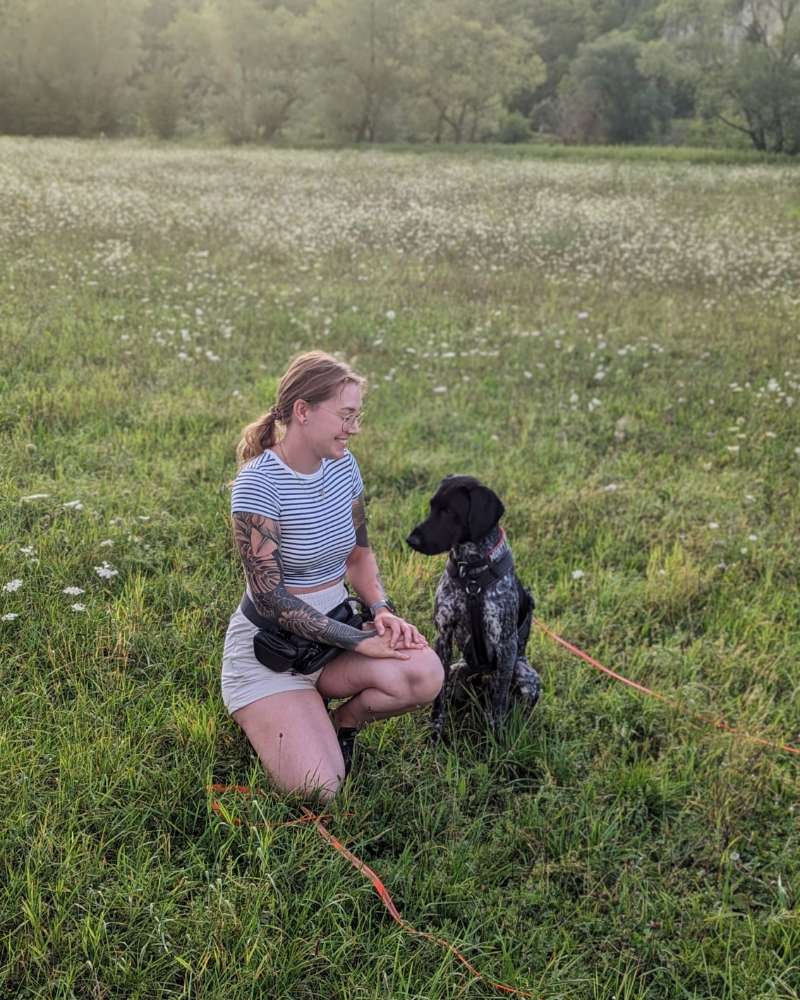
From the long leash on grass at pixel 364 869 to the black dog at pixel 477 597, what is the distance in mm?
841

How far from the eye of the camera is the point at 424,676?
11.0 ft

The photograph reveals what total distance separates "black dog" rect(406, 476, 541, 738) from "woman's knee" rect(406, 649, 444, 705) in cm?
34

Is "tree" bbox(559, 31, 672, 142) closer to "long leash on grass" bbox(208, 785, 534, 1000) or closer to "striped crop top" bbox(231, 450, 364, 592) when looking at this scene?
"striped crop top" bbox(231, 450, 364, 592)

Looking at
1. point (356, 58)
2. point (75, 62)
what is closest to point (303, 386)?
point (75, 62)

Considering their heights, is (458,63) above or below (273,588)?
above

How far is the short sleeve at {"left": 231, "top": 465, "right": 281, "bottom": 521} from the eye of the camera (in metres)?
3.33

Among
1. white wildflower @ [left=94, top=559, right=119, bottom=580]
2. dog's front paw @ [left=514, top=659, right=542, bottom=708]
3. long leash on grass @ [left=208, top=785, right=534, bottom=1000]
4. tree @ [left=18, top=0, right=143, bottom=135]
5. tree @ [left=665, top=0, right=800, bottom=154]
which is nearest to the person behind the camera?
long leash on grass @ [left=208, top=785, right=534, bottom=1000]

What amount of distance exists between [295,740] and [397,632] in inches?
23.5

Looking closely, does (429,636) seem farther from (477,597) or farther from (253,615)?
(253,615)

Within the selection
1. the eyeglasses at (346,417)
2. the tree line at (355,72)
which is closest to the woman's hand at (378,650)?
the eyeglasses at (346,417)

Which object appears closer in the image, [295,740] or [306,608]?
[295,740]

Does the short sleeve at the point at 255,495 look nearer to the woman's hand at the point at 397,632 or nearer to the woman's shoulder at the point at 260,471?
the woman's shoulder at the point at 260,471

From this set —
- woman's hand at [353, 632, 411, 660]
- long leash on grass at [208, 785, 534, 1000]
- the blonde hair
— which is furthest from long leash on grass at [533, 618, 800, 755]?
the blonde hair

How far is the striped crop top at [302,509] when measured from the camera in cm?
336
